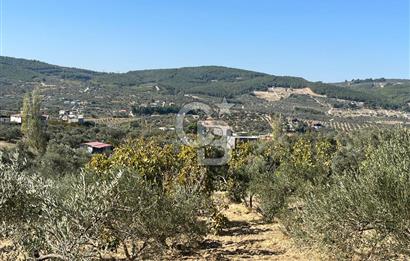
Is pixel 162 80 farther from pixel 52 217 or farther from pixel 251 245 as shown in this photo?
pixel 52 217

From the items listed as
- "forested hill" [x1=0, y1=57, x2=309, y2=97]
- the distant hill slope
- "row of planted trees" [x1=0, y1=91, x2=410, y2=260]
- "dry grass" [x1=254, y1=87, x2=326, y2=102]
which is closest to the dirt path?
"row of planted trees" [x1=0, y1=91, x2=410, y2=260]

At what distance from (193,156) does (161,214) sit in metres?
6.74

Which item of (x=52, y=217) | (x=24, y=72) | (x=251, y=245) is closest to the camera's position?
(x=52, y=217)

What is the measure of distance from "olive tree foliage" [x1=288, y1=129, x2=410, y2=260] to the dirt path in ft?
7.39

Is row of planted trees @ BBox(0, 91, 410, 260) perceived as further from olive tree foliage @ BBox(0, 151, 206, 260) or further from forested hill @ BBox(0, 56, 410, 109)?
forested hill @ BBox(0, 56, 410, 109)

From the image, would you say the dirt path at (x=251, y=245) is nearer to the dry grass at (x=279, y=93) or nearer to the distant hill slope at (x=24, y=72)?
the dry grass at (x=279, y=93)

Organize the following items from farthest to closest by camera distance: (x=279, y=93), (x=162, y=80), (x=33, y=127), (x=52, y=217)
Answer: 1. (x=162, y=80)
2. (x=279, y=93)
3. (x=33, y=127)
4. (x=52, y=217)

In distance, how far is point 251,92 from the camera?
526ft

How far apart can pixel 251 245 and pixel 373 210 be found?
851 cm

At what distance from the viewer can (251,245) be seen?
1684cm

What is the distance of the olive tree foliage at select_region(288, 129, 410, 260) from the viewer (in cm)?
876

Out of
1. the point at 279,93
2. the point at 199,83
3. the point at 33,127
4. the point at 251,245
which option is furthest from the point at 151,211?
the point at 199,83

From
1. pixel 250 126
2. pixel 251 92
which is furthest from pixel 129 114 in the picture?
pixel 251 92

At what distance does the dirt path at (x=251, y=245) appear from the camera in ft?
49.0
